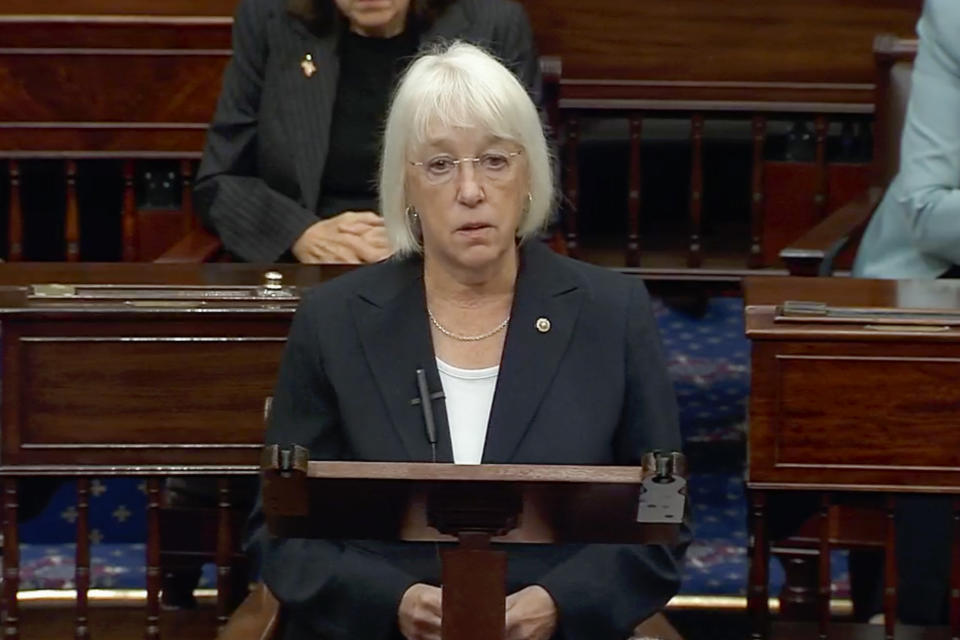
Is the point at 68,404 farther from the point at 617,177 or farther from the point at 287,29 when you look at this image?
the point at 617,177

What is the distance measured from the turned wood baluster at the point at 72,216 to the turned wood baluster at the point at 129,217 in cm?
12

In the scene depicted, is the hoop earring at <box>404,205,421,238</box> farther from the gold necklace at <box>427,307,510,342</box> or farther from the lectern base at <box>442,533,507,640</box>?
the lectern base at <box>442,533,507,640</box>

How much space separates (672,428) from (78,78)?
8.72ft

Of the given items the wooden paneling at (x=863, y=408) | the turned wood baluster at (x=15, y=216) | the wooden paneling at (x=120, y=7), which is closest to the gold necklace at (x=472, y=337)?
the wooden paneling at (x=863, y=408)

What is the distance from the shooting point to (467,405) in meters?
2.73

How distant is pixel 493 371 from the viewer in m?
2.74

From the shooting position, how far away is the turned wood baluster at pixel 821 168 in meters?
5.05

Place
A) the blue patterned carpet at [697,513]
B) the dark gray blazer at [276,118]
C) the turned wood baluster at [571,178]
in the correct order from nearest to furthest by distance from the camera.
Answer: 1. the dark gray blazer at [276,118]
2. the blue patterned carpet at [697,513]
3. the turned wood baluster at [571,178]

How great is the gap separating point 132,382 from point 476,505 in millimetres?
1131

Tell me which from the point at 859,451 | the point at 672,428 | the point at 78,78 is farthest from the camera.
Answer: the point at 78,78

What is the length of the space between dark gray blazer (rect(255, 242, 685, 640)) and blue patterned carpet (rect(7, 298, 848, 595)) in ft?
4.82

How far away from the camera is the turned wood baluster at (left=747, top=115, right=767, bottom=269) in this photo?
5.06 m

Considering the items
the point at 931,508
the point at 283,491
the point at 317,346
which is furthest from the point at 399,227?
the point at 931,508

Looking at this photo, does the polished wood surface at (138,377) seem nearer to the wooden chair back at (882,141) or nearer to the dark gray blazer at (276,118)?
the dark gray blazer at (276,118)
